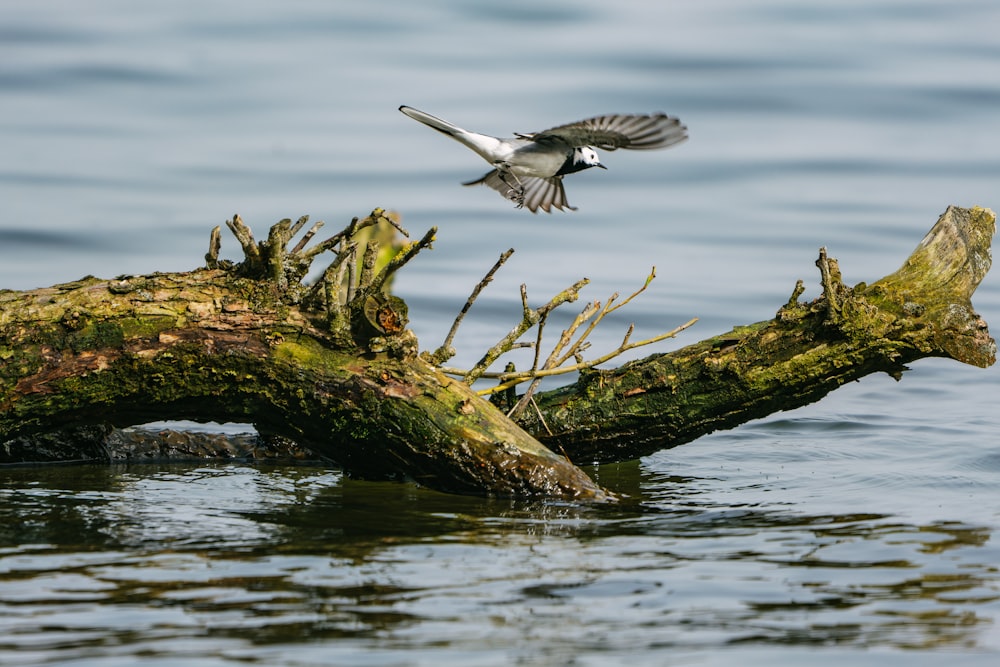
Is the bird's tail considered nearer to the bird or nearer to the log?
the bird

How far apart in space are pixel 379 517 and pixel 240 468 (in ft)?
5.56

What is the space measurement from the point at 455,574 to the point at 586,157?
337 centimetres

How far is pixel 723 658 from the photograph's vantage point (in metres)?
3.84

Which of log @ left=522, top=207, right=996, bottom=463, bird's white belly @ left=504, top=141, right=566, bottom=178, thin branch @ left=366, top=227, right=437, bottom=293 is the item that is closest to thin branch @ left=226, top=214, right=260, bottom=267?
thin branch @ left=366, top=227, right=437, bottom=293

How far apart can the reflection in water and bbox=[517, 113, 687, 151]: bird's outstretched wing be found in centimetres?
184

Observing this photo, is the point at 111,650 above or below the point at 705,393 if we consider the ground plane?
below

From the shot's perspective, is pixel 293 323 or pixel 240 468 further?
pixel 240 468

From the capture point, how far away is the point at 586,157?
7.45m

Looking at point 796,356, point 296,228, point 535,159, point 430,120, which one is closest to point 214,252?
point 296,228

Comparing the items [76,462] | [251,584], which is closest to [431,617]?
[251,584]

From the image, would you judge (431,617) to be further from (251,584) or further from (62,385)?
(62,385)

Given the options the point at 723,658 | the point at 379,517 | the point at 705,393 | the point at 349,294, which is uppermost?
the point at 349,294

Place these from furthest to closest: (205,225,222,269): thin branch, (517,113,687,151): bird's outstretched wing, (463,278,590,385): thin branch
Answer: (463,278,590,385): thin branch
(517,113,687,151): bird's outstretched wing
(205,225,222,269): thin branch

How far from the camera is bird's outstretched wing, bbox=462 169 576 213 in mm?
7910
